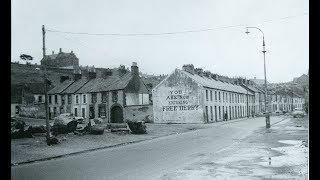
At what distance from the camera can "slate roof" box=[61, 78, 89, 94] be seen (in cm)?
5482

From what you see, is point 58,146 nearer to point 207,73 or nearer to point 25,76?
point 207,73

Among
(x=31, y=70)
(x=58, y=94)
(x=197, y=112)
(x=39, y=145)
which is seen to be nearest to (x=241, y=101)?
(x=197, y=112)

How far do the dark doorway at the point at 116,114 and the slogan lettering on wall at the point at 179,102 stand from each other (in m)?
6.32

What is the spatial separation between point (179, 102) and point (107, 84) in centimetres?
1109

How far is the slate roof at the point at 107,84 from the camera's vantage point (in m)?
49.5

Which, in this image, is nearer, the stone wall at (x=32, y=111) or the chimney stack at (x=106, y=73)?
the chimney stack at (x=106, y=73)

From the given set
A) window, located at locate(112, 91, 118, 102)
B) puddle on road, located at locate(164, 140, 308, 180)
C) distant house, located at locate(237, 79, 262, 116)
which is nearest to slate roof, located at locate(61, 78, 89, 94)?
window, located at locate(112, 91, 118, 102)

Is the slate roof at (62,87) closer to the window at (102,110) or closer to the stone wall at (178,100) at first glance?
the window at (102,110)

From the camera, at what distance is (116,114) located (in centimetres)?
4909

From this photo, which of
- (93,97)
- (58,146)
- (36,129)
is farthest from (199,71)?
(58,146)

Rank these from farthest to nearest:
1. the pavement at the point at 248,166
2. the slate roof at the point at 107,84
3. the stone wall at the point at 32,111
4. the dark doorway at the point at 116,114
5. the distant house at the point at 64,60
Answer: the distant house at the point at 64,60
the stone wall at the point at 32,111
the slate roof at the point at 107,84
the dark doorway at the point at 116,114
the pavement at the point at 248,166

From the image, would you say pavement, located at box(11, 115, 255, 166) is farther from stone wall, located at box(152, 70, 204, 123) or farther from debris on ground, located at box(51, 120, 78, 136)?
stone wall, located at box(152, 70, 204, 123)

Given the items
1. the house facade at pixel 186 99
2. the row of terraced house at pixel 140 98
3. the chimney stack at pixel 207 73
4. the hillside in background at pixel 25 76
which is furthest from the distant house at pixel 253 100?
the hillside in background at pixel 25 76
